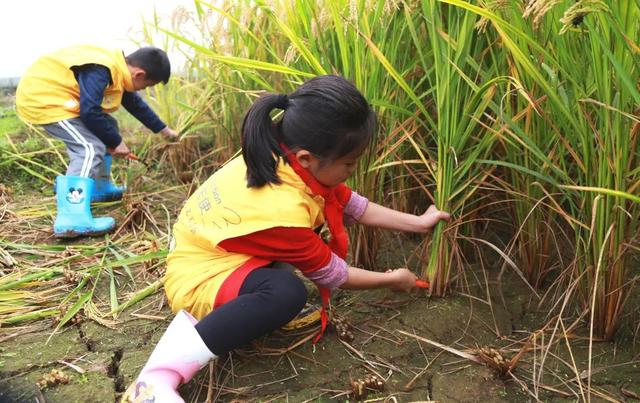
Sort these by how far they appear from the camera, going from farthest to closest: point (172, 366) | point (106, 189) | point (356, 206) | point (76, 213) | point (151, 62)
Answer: point (106, 189)
point (151, 62)
point (76, 213)
point (356, 206)
point (172, 366)

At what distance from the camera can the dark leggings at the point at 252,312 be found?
1314 mm

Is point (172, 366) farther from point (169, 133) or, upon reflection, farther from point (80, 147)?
point (169, 133)

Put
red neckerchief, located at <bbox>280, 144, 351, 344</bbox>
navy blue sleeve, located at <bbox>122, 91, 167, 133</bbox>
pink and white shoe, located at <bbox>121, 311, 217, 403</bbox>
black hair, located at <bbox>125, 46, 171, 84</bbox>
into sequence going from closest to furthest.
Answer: pink and white shoe, located at <bbox>121, 311, 217, 403</bbox> → red neckerchief, located at <bbox>280, 144, 351, 344</bbox> → black hair, located at <bbox>125, 46, 171, 84</bbox> → navy blue sleeve, located at <bbox>122, 91, 167, 133</bbox>

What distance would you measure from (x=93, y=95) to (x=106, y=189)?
1.43ft

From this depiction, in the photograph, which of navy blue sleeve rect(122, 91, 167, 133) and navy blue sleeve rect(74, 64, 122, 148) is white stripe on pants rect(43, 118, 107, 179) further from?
navy blue sleeve rect(122, 91, 167, 133)

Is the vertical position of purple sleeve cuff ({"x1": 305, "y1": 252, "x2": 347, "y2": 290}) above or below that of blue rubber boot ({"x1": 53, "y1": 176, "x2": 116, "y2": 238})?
above

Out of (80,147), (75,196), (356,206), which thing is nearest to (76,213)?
(75,196)

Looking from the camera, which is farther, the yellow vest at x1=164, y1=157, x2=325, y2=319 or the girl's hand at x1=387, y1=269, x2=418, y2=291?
the girl's hand at x1=387, y1=269, x2=418, y2=291

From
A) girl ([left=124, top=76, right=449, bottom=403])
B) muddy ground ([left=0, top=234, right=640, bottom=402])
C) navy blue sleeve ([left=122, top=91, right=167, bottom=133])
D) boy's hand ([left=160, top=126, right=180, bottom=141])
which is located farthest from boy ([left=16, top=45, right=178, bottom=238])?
girl ([left=124, top=76, right=449, bottom=403])

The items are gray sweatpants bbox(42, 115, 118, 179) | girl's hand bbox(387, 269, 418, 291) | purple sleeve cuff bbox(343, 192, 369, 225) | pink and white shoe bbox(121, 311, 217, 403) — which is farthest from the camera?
gray sweatpants bbox(42, 115, 118, 179)

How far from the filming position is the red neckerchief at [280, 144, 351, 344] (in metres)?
1.37

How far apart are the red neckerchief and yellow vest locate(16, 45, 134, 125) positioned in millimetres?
1407

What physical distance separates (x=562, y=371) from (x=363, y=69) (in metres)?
0.87

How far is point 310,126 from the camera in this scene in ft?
4.29
